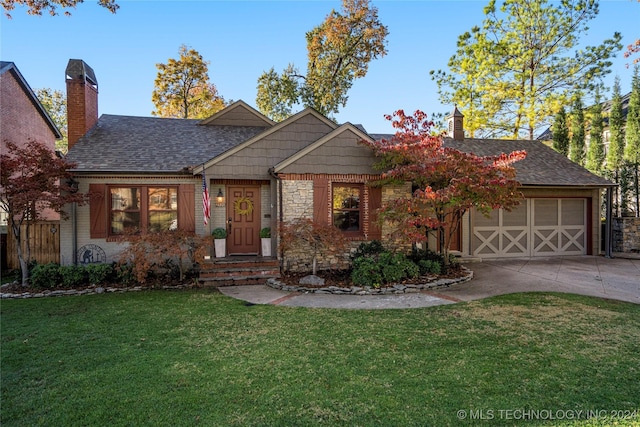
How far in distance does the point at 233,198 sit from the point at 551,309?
805 centimetres

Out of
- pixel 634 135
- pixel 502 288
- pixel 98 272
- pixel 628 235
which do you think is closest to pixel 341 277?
pixel 502 288

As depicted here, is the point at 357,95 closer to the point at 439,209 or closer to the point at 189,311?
the point at 439,209

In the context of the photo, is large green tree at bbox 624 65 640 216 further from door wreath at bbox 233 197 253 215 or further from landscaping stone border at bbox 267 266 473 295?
door wreath at bbox 233 197 253 215


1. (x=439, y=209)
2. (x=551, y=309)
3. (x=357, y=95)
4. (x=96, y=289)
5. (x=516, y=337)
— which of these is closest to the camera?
(x=516, y=337)

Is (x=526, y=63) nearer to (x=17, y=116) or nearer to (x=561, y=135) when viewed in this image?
(x=561, y=135)

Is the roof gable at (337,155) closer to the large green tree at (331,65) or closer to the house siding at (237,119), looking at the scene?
the house siding at (237,119)

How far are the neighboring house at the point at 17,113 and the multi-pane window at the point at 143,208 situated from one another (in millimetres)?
3753

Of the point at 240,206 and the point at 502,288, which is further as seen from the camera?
the point at 240,206

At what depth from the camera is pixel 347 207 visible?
969 centimetres

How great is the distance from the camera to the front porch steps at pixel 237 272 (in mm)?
8477

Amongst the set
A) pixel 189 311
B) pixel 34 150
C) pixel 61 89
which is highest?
pixel 61 89

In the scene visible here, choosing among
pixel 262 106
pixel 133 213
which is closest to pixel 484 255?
pixel 133 213

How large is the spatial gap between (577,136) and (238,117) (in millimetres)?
18380

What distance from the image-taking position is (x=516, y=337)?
15.5 feet
